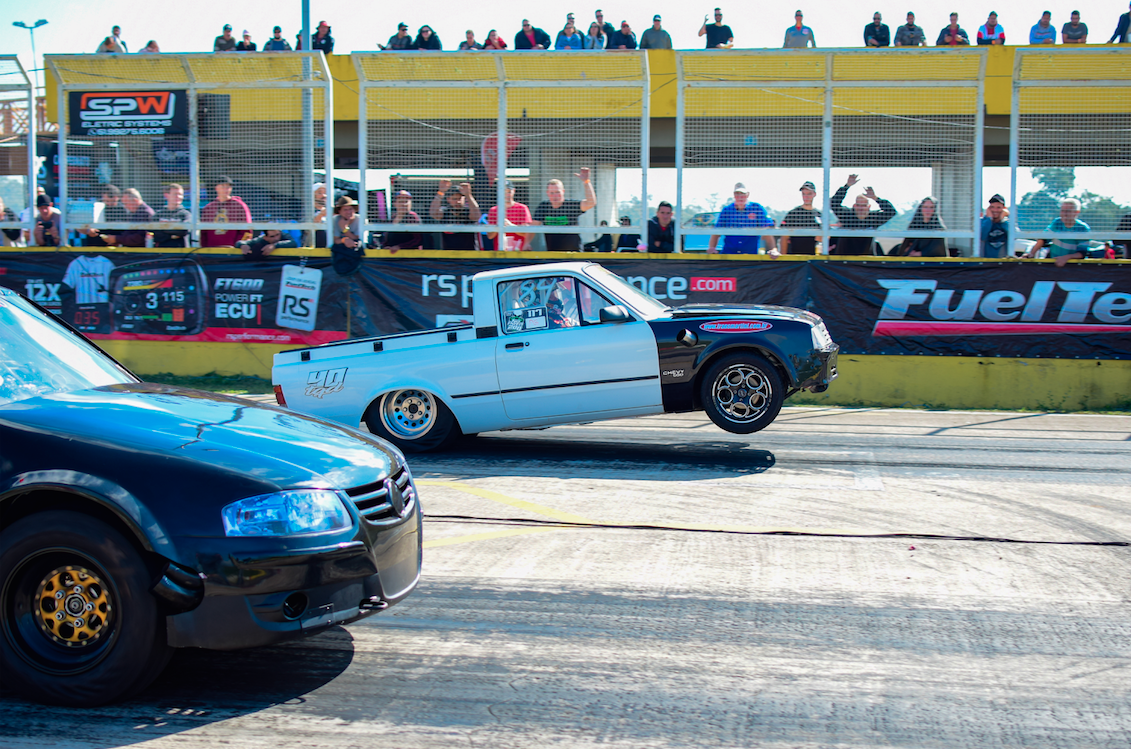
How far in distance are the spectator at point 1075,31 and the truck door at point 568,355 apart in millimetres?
12477

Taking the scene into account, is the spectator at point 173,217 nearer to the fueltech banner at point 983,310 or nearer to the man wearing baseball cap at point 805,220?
the man wearing baseball cap at point 805,220

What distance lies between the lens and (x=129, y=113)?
585 inches

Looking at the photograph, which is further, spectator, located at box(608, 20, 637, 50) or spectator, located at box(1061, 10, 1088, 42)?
spectator, located at box(608, 20, 637, 50)

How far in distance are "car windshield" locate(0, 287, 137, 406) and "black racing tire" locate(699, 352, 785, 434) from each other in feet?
16.8

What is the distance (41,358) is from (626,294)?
552cm

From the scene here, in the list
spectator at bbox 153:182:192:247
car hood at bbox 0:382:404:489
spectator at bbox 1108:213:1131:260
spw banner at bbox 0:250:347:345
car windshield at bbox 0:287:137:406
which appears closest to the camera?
car hood at bbox 0:382:404:489

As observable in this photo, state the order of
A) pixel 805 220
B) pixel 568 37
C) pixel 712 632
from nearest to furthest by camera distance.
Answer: pixel 712 632
pixel 805 220
pixel 568 37

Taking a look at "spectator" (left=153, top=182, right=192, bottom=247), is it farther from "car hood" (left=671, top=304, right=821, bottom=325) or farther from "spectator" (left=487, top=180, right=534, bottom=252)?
"car hood" (left=671, top=304, right=821, bottom=325)

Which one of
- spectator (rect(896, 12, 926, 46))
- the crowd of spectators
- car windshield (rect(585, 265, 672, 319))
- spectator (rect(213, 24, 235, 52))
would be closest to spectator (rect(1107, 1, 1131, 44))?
the crowd of spectators

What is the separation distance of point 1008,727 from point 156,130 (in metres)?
14.3

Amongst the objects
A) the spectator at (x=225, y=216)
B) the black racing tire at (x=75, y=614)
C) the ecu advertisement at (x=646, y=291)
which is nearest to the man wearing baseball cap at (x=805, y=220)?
the ecu advertisement at (x=646, y=291)

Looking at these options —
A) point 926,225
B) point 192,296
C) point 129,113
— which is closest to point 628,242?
point 926,225

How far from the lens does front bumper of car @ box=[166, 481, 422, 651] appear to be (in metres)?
3.48

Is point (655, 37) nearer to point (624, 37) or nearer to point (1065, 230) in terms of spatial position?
point (624, 37)
